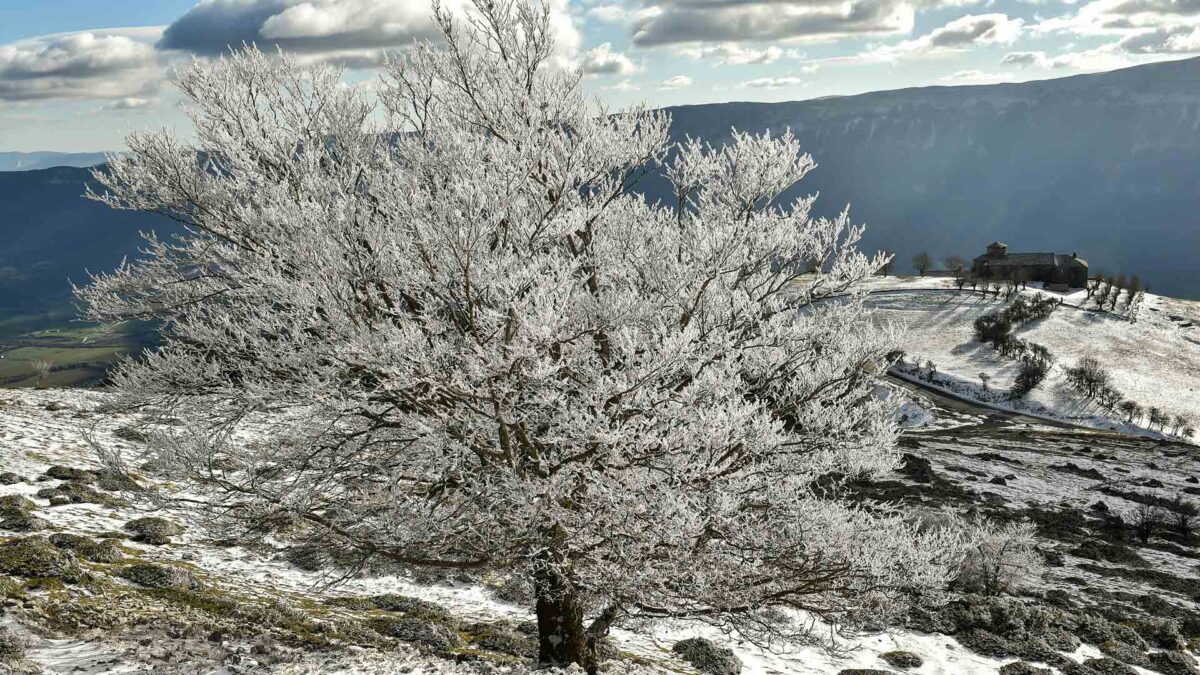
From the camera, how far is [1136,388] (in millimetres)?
76875

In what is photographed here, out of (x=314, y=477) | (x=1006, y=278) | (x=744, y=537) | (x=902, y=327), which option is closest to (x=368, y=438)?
(x=314, y=477)

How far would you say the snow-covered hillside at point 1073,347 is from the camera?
74.1 m

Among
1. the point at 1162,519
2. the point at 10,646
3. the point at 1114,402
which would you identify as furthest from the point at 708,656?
the point at 1114,402

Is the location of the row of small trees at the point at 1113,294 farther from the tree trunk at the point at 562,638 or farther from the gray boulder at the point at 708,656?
the tree trunk at the point at 562,638

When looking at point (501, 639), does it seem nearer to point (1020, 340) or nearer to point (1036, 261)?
point (1020, 340)

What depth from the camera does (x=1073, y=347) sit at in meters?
88.5

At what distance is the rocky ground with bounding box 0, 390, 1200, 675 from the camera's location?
8641 mm

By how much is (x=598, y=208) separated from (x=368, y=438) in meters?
3.88

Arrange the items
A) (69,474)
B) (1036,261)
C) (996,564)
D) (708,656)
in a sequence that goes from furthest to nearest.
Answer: (1036,261) → (996,564) → (69,474) → (708,656)

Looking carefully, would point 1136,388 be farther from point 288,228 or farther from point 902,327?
point 288,228

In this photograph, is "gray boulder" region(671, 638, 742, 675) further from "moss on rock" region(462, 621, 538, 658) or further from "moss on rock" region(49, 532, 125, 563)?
"moss on rock" region(49, 532, 125, 563)

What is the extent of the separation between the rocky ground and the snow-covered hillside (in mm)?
48803

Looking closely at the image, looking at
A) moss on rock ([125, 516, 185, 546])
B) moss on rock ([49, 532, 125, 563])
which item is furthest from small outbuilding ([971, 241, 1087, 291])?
moss on rock ([49, 532, 125, 563])

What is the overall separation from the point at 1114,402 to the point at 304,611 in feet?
272
